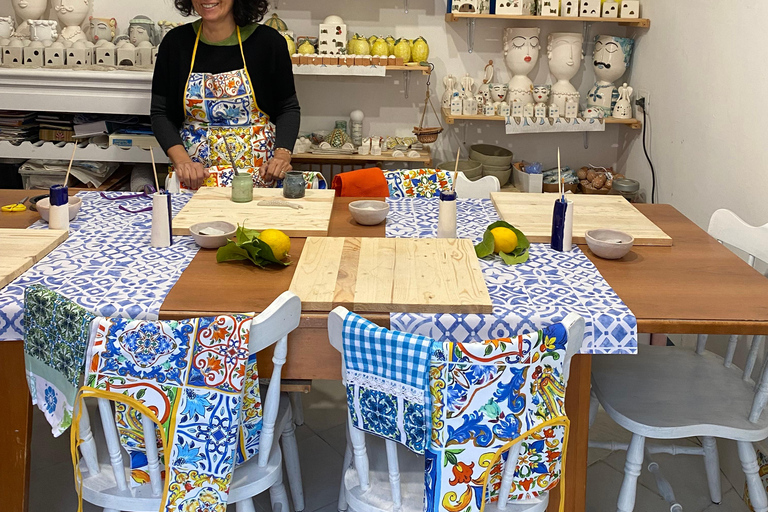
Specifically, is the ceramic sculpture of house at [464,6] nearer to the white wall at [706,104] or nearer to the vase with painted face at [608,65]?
the vase with painted face at [608,65]

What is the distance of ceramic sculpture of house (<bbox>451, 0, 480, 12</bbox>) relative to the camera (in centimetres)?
403

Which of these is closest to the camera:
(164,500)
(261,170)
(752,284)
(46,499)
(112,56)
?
(164,500)

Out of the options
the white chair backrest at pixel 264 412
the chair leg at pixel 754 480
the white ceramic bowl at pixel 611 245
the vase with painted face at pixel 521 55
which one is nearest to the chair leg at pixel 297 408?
the white chair backrest at pixel 264 412

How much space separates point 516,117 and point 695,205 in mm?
1140

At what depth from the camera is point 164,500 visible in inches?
58.4

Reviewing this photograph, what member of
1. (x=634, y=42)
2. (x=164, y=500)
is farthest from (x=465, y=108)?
(x=164, y=500)

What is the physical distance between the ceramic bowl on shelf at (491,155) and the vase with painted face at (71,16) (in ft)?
7.08

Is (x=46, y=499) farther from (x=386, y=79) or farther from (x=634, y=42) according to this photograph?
(x=634, y=42)

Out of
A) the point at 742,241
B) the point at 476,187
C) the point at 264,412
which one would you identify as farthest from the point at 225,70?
the point at 742,241

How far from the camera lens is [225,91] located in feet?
10.3

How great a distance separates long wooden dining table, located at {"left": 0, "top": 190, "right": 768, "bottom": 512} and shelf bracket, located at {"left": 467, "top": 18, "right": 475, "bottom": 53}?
2587 millimetres

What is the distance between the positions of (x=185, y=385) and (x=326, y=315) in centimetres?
40

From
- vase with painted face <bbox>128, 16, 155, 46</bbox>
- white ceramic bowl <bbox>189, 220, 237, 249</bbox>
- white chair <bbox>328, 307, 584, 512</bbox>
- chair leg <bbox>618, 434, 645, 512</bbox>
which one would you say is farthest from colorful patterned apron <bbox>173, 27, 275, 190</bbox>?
chair leg <bbox>618, 434, 645, 512</bbox>

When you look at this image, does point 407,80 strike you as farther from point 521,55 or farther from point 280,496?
point 280,496
